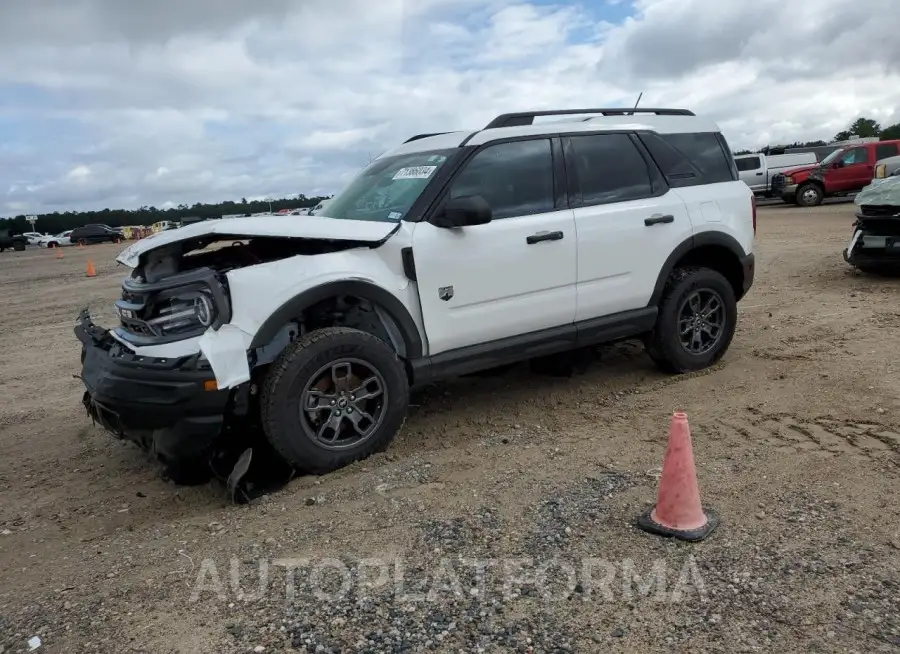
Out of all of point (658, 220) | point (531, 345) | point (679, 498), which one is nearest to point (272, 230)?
point (531, 345)

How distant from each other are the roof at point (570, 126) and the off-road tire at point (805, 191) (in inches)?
766

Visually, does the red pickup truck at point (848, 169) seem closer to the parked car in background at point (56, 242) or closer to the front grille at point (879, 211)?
the front grille at point (879, 211)

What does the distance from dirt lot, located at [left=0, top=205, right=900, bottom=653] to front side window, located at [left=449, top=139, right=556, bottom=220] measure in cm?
147

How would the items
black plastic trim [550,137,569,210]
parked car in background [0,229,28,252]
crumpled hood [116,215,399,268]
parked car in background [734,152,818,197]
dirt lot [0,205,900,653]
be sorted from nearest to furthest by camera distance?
1. dirt lot [0,205,900,653]
2. crumpled hood [116,215,399,268]
3. black plastic trim [550,137,569,210]
4. parked car in background [734,152,818,197]
5. parked car in background [0,229,28,252]

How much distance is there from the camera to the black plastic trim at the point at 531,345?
446cm

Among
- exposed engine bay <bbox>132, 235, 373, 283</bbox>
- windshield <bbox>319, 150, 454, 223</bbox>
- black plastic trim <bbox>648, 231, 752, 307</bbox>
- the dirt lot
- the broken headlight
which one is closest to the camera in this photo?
the dirt lot

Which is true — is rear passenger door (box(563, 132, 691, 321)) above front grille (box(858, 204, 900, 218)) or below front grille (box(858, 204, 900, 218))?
above

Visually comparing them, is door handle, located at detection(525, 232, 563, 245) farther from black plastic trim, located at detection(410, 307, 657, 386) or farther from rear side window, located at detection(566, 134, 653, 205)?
black plastic trim, located at detection(410, 307, 657, 386)

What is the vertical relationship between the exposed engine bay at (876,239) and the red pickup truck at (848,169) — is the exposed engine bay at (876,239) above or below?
below

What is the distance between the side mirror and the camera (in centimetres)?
425

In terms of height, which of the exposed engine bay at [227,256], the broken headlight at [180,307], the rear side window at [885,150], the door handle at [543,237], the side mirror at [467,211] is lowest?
the broken headlight at [180,307]

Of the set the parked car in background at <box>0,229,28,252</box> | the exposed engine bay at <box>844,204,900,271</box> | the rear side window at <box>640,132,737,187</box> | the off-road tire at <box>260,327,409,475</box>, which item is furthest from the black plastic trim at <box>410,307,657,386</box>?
the parked car in background at <box>0,229,28,252</box>

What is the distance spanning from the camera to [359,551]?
3232 mm

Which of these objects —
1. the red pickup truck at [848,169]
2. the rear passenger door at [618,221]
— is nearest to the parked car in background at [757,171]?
the red pickup truck at [848,169]
